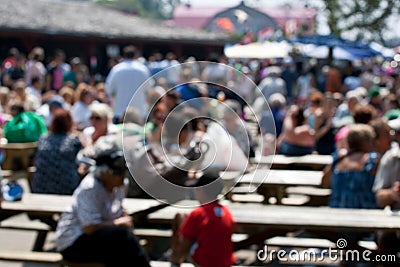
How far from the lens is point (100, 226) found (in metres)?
5.06

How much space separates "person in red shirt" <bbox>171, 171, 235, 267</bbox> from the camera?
485 cm

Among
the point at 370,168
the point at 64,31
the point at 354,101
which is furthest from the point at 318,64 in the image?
the point at 370,168

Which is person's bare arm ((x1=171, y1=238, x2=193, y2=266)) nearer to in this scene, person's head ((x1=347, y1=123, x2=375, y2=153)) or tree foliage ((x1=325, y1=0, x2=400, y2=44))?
person's head ((x1=347, y1=123, x2=375, y2=153))

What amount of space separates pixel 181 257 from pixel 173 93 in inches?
119

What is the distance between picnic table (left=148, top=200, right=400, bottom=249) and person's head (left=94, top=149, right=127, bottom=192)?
54 cm

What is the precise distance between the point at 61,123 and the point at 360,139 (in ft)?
8.43

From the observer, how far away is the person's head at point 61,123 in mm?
6777

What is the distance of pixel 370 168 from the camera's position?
5.93 metres

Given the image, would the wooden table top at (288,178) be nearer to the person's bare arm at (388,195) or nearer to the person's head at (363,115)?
the person's head at (363,115)

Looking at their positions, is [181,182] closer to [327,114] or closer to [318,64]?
[327,114]

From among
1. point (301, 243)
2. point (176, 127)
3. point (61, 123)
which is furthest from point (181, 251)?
point (61, 123)

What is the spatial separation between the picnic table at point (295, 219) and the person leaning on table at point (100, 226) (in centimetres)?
51

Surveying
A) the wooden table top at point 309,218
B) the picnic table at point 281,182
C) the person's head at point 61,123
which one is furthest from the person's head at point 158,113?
the wooden table top at point 309,218

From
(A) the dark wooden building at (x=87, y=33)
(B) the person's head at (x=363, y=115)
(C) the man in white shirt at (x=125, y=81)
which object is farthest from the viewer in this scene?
(A) the dark wooden building at (x=87, y=33)
